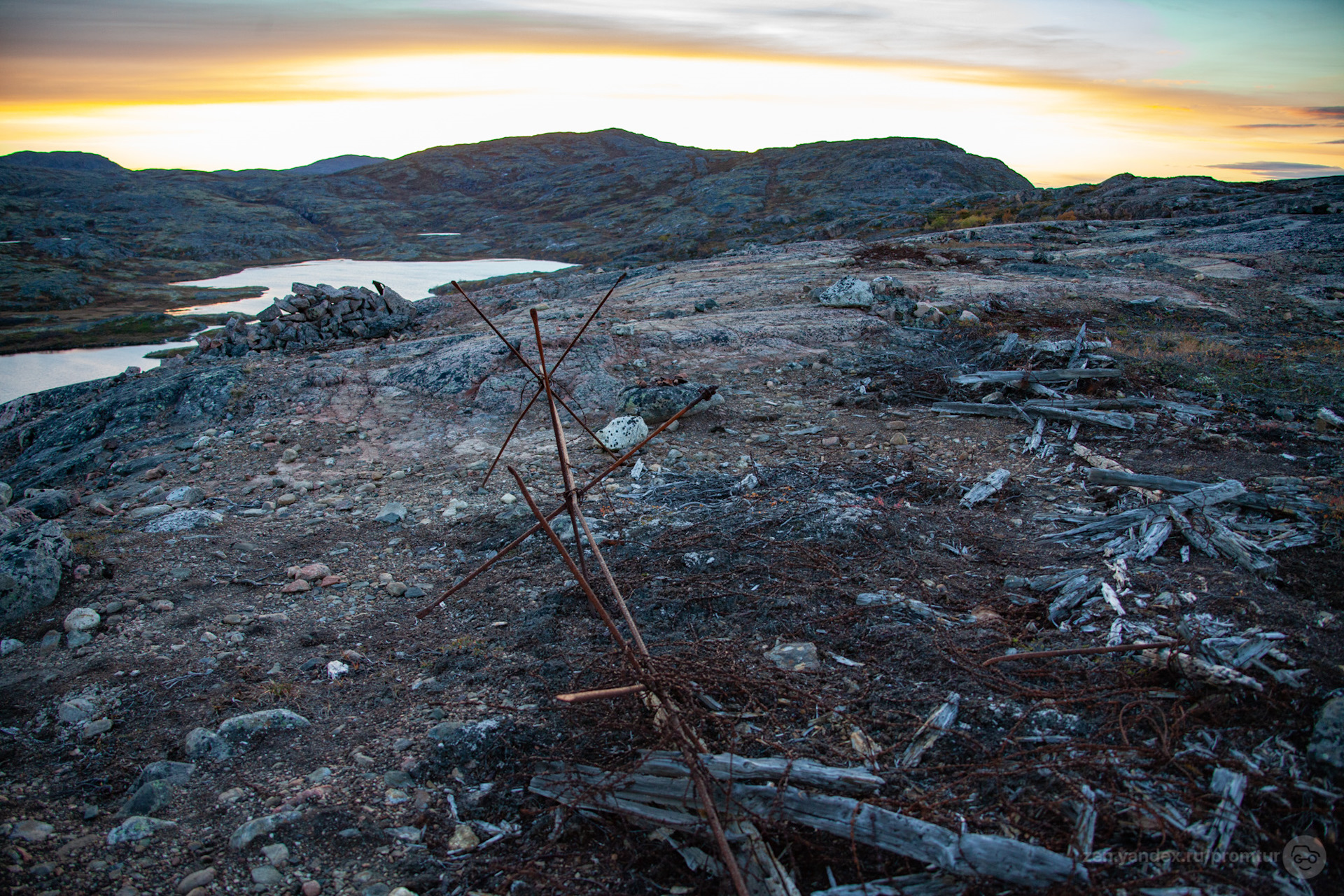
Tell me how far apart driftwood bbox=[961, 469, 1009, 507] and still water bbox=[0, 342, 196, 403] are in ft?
63.9

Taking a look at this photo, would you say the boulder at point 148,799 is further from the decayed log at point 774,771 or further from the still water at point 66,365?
the still water at point 66,365

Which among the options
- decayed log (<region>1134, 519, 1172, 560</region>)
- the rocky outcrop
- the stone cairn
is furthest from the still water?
decayed log (<region>1134, 519, 1172, 560</region>)

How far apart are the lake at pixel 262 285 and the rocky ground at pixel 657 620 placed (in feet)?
29.1

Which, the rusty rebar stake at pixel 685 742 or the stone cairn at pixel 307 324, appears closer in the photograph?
the rusty rebar stake at pixel 685 742

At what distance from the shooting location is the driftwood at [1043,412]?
20.2ft

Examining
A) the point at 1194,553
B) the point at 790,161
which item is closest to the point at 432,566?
the point at 1194,553

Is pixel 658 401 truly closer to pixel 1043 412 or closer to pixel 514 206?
pixel 1043 412

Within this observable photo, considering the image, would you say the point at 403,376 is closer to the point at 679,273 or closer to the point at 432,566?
the point at 432,566

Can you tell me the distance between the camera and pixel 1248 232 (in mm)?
16359

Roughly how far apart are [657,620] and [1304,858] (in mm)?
2832

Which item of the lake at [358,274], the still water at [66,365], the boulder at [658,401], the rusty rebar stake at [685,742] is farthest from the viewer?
the lake at [358,274]

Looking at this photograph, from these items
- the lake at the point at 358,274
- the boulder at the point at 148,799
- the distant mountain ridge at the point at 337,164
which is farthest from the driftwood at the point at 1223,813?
the distant mountain ridge at the point at 337,164

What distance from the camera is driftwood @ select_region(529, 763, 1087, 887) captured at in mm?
2029

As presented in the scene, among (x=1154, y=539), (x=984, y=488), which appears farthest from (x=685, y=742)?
(x=984, y=488)
